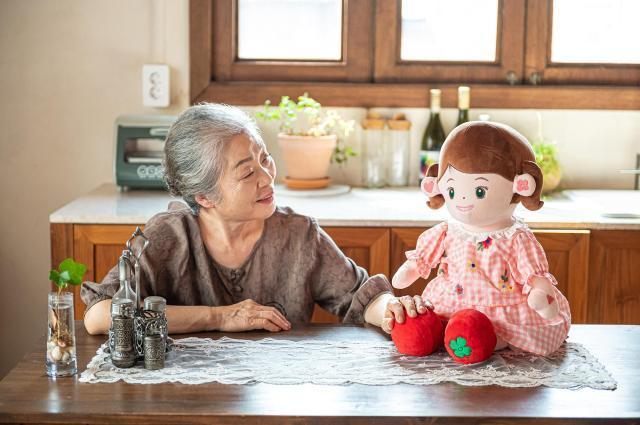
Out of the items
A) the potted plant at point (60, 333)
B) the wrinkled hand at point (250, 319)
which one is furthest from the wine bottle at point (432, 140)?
the potted plant at point (60, 333)

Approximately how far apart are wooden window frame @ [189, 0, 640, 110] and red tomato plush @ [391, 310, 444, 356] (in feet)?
5.84

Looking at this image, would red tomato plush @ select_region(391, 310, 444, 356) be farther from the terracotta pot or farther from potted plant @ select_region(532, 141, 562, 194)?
potted plant @ select_region(532, 141, 562, 194)

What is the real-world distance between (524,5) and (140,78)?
1.45m

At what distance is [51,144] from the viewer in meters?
3.52

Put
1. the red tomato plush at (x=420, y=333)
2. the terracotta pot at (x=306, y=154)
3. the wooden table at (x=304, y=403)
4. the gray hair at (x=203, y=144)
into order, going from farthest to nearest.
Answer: the terracotta pot at (x=306, y=154) → the gray hair at (x=203, y=144) → the red tomato plush at (x=420, y=333) → the wooden table at (x=304, y=403)

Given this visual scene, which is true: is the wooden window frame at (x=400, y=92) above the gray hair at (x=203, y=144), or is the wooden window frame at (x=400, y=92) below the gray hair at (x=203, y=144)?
above

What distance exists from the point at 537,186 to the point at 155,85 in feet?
6.68

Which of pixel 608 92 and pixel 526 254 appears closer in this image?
pixel 526 254

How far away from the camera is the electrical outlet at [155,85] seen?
3459 millimetres

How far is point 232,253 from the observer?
2.24 metres

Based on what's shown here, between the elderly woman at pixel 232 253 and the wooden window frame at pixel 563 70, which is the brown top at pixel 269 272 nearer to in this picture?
the elderly woman at pixel 232 253

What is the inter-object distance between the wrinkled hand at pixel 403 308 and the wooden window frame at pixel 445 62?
178cm

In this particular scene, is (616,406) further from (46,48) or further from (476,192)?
(46,48)

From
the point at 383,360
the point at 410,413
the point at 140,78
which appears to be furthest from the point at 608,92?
the point at 410,413
